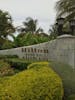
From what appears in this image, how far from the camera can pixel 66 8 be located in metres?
20.4

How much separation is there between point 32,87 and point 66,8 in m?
13.7

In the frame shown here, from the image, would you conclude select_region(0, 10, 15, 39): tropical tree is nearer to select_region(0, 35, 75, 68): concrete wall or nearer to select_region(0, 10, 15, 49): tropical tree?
select_region(0, 10, 15, 49): tropical tree

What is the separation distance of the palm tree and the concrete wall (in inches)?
74.0

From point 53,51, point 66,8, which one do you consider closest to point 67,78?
point 53,51

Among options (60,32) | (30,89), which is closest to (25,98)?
(30,89)

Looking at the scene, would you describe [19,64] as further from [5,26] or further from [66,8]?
[5,26]

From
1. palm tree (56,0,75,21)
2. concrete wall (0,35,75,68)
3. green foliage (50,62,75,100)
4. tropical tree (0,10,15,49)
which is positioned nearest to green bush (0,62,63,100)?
green foliage (50,62,75,100)

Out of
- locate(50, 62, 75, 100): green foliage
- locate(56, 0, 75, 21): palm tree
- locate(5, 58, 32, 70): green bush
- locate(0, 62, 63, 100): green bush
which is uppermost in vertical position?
locate(56, 0, 75, 21): palm tree

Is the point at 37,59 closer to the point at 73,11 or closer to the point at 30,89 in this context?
the point at 73,11

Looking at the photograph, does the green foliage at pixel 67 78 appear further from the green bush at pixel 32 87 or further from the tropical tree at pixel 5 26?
the tropical tree at pixel 5 26

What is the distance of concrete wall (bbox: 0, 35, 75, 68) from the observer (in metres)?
17.8

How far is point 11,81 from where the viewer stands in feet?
23.3

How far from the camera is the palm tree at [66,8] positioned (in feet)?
66.7

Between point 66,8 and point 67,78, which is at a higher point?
point 66,8
